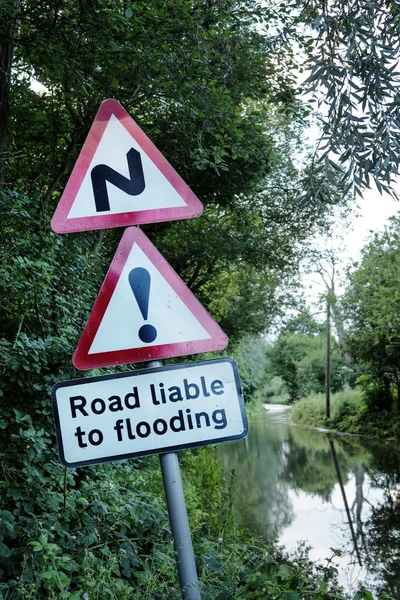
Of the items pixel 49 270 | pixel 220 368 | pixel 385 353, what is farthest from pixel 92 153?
pixel 385 353

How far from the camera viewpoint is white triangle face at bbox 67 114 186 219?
8.03 ft

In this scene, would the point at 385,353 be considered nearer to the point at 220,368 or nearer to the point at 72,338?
the point at 72,338

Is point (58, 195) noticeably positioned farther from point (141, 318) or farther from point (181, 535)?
point (181, 535)

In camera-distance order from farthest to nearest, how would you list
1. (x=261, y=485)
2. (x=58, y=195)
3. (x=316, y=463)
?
(x=316, y=463), (x=261, y=485), (x=58, y=195)

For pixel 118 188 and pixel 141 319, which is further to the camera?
pixel 118 188

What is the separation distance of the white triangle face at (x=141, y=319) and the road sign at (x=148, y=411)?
0.42ft

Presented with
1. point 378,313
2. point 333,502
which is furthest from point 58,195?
point 378,313

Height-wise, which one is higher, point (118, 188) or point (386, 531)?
point (118, 188)

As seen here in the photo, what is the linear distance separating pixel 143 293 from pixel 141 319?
10 centimetres

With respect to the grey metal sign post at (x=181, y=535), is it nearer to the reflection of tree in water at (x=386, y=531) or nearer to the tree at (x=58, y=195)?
the tree at (x=58, y=195)

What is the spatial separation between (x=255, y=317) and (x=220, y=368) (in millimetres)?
19081

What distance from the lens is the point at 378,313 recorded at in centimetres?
2555

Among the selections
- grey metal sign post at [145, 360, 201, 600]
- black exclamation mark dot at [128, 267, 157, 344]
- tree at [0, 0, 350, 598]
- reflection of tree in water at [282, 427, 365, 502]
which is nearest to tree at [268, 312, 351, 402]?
reflection of tree in water at [282, 427, 365, 502]

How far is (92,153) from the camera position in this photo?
2.49 m
